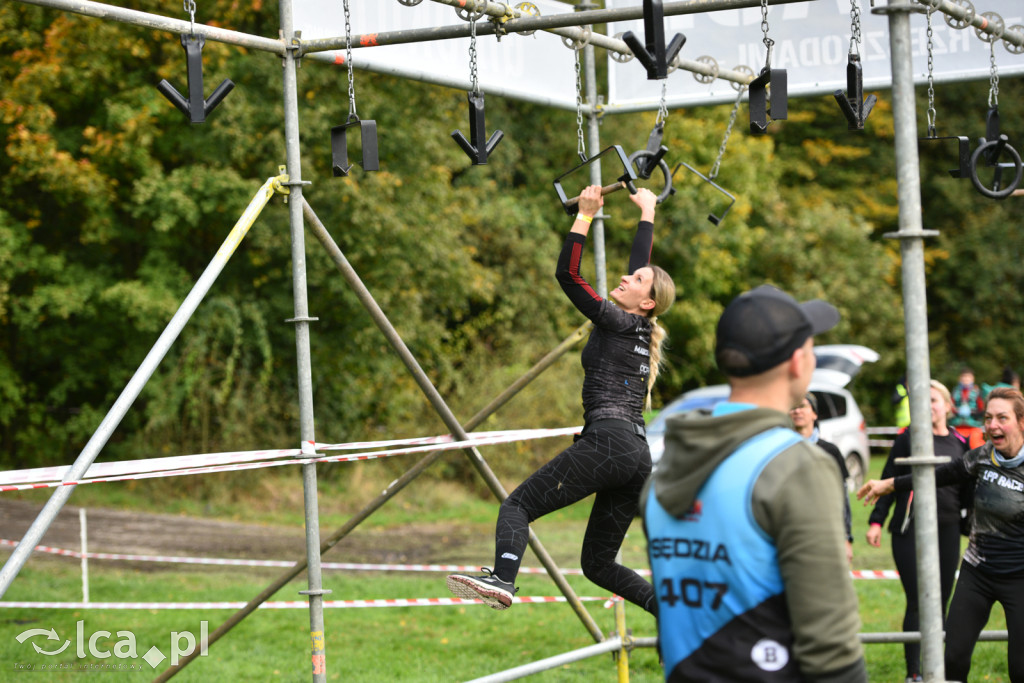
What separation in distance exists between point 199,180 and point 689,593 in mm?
13750

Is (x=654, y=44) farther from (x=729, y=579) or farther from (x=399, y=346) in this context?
(x=729, y=579)

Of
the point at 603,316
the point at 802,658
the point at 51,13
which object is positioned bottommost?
the point at 802,658

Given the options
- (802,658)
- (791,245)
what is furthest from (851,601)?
(791,245)

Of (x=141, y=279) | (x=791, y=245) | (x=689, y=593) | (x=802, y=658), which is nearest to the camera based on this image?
(x=802, y=658)

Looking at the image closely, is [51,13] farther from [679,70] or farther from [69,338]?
[679,70]

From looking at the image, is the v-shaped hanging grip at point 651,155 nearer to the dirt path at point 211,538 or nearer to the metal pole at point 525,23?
Result: the metal pole at point 525,23

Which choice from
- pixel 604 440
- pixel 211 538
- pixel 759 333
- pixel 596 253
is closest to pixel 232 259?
pixel 211 538

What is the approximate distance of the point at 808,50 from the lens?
7125 mm

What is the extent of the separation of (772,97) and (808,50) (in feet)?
10.3

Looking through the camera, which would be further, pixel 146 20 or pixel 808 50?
pixel 808 50

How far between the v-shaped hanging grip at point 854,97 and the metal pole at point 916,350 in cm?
123

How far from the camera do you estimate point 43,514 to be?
381cm

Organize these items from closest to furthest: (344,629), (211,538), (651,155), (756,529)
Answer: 1. (756,529)
2. (651,155)
3. (344,629)
4. (211,538)

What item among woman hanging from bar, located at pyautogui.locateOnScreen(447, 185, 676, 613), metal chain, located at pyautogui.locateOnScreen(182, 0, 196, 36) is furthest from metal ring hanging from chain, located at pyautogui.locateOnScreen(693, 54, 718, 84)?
metal chain, located at pyautogui.locateOnScreen(182, 0, 196, 36)
